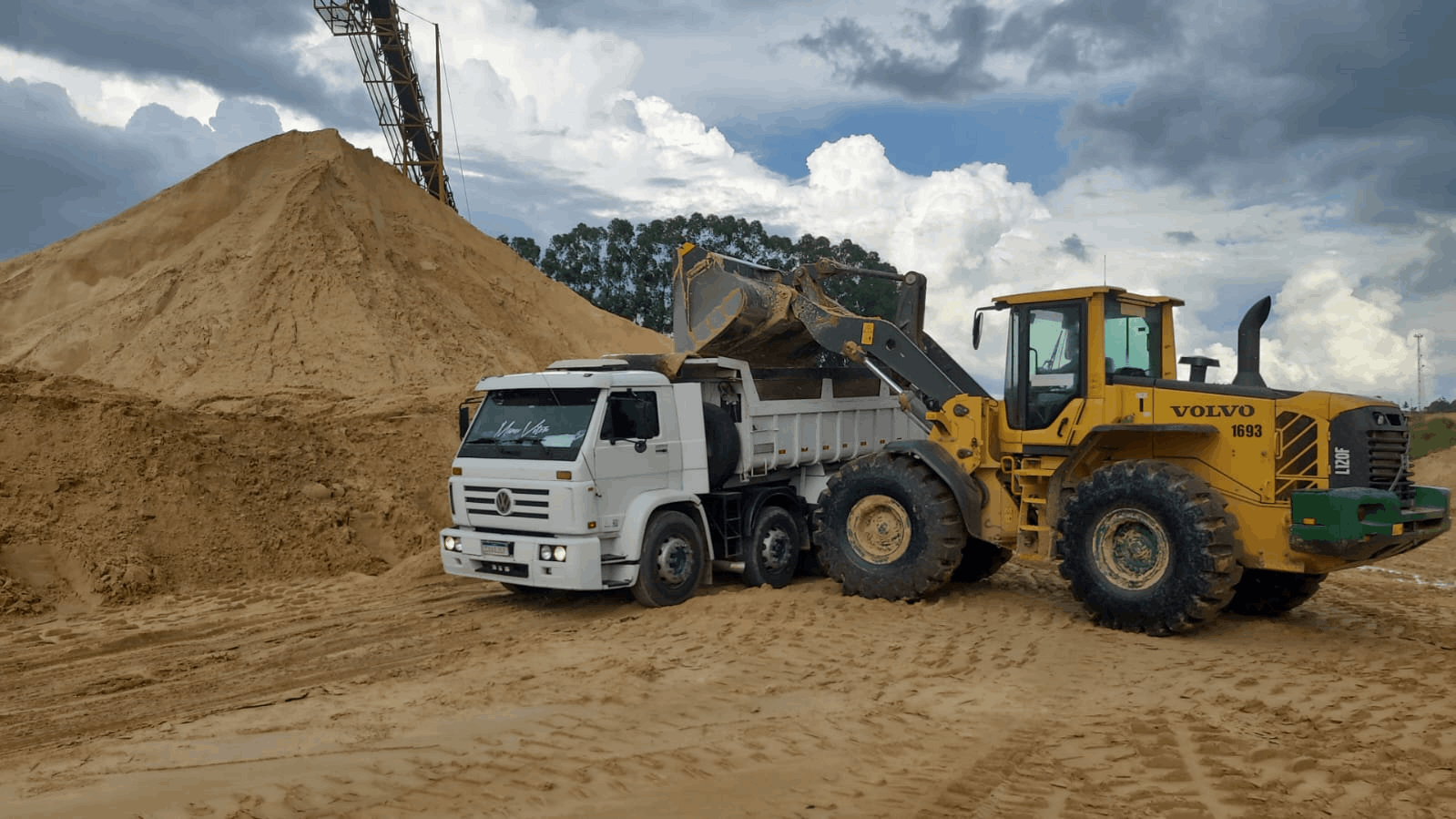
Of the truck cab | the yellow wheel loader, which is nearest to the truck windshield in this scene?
the truck cab

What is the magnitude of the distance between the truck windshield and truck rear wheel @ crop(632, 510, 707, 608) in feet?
4.00

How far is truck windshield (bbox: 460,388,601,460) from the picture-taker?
408 inches

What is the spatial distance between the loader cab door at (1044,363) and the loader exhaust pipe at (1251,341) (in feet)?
4.80

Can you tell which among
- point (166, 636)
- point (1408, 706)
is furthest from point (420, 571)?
point (1408, 706)

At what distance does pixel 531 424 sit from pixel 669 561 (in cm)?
195

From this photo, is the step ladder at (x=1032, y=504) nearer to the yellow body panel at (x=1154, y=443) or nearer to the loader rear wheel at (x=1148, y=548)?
the yellow body panel at (x=1154, y=443)

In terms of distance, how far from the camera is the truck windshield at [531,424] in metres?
10.4

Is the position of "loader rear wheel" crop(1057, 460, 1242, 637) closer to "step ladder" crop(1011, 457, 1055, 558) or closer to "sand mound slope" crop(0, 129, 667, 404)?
"step ladder" crop(1011, 457, 1055, 558)

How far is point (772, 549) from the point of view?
39.6ft

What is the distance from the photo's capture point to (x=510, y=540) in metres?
10.4

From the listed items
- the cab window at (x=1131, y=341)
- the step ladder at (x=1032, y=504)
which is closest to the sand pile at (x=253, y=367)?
the step ladder at (x=1032, y=504)

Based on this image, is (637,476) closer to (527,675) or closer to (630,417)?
(630,417)

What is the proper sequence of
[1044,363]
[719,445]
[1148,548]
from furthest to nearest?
[719,445] → [1044,363] → [1148,548]

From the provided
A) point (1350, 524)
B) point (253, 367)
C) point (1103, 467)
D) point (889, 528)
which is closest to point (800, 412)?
point (889, 528)
